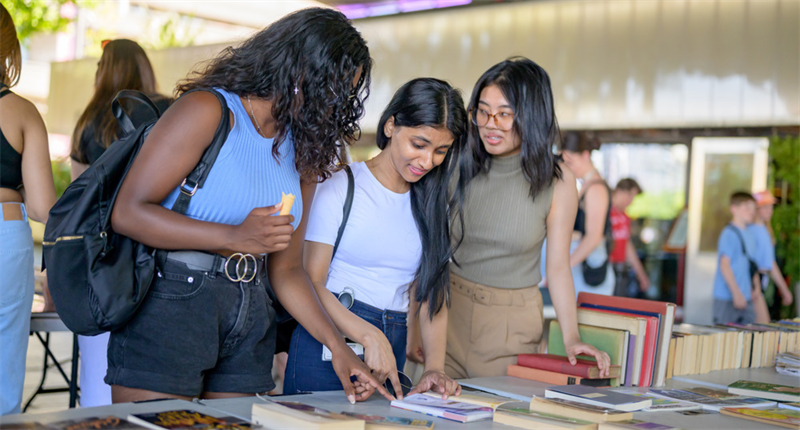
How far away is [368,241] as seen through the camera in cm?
203

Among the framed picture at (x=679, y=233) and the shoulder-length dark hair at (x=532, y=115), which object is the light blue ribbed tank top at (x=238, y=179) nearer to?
the shoulder-length dark hair at (x=532, y=115)

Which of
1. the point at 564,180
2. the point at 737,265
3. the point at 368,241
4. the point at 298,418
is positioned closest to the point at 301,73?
the point at 368,241

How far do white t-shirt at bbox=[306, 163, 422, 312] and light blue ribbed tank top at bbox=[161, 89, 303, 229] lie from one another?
34 cm

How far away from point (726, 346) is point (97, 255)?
223 centimetres

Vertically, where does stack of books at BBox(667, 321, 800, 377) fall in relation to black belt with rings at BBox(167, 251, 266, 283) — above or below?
below

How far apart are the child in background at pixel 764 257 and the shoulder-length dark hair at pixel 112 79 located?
4.94 meters

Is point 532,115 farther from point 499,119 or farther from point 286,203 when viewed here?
point 286,203

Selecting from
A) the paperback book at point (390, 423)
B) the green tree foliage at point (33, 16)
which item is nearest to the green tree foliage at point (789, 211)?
the paperback book at point (390, 423)

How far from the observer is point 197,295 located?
154 centimetres

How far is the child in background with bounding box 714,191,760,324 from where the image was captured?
19.4 ft

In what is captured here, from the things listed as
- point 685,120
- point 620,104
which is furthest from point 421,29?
point 685,120

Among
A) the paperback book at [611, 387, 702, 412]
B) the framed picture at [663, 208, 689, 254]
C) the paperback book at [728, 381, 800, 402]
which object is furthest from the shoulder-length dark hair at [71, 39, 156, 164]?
the framed picture at [663, 208, 689, 254]

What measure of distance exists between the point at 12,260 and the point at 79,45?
44.3ft

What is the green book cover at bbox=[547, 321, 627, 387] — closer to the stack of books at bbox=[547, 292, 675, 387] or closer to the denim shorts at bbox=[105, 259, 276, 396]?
the stack of books at bbox=[547, 292, 675, 387]
